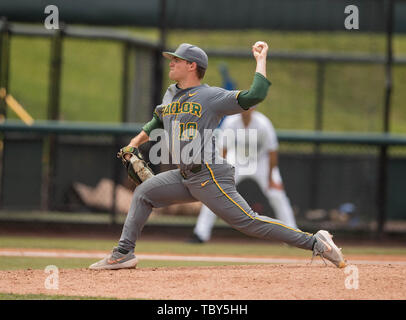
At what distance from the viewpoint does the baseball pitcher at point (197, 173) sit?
543 cm

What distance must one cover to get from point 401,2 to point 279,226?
6909 mm

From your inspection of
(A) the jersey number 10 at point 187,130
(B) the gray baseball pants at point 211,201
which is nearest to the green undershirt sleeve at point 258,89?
(A) the jersey number 10 at point 187,130

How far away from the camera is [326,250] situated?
18.3ft

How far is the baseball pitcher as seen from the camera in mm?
5426

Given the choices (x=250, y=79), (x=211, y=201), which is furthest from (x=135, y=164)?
(x=250, y=79)

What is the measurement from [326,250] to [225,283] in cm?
101

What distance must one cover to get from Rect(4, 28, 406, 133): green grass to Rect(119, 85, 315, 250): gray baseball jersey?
8962 mm

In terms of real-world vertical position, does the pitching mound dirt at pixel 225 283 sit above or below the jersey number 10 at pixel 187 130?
below

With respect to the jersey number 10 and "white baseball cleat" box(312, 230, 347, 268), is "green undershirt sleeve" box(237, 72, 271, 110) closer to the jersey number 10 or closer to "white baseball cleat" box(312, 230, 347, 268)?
the jersey number 10

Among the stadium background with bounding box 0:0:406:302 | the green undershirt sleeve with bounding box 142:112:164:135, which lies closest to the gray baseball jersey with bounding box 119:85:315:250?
the green undershirt sleeve with bounding box 142:112:164:135

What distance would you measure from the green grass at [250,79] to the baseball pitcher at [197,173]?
894cm

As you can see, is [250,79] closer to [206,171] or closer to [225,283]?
[206,171]

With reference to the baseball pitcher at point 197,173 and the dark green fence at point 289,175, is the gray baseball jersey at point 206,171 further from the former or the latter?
the dark green fence at point 289,175
